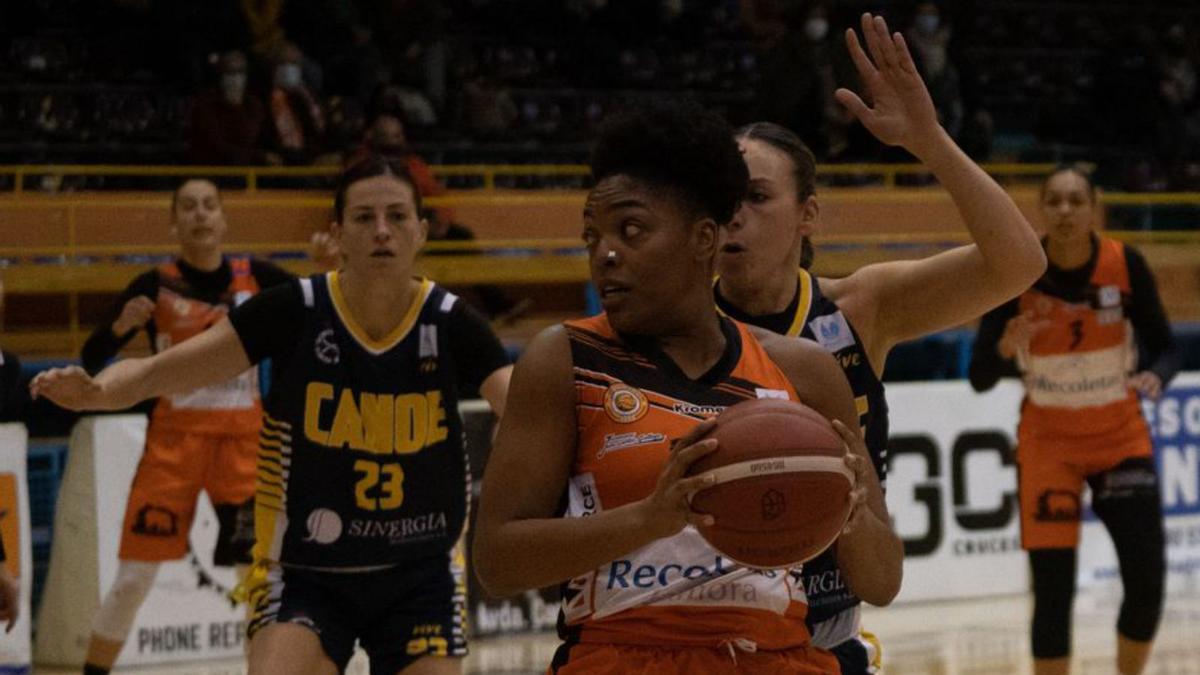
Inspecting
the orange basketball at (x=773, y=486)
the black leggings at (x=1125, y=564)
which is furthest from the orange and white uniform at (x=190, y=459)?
the orange basketball at (x=773, y=486)

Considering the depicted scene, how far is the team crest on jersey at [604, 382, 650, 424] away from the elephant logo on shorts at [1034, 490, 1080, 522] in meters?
4.66

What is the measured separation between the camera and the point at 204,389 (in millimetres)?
8320

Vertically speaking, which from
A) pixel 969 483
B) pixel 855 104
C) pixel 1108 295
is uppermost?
pixel 855 104

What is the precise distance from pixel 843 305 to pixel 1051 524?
11.3 ft

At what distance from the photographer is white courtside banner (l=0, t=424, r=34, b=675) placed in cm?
873

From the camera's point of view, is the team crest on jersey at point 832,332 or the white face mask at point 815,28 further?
the white face mask at point 815,28

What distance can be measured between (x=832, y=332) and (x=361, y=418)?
1.68 meters

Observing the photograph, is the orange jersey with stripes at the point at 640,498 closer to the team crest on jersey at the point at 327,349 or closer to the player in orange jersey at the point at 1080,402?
the team crest on jersey at the point at 327,349

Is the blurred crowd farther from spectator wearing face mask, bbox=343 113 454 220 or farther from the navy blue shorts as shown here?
the navy blue shorts

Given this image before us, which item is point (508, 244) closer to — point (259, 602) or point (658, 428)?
point (259, 602)

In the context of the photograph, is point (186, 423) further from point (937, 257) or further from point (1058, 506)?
point (937, 257)

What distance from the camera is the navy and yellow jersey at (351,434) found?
5.14m

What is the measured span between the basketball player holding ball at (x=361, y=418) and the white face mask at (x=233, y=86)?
24.8 ft

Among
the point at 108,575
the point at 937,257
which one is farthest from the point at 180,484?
the point at 937,257
